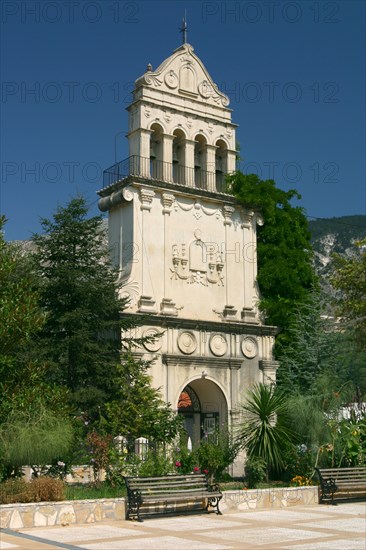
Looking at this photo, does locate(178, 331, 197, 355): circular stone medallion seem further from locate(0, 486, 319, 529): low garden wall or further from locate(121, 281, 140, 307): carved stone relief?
locate(0, 486, 319, 529): low garden wall

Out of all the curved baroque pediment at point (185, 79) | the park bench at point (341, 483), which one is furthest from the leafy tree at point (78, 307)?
A: the curved baroque pediment at point (185, 79)

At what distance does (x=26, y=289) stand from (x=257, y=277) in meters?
14.0

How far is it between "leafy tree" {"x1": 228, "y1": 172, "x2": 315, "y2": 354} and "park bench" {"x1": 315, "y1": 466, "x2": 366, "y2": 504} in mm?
12513

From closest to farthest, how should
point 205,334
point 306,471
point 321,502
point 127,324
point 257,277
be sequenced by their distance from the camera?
point 321,502
point 306,471
point 127,324
point 205,334
point 257,277

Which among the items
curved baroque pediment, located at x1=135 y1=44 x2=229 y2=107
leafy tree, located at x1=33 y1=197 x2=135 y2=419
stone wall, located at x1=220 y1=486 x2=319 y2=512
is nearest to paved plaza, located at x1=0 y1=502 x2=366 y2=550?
stone wall, located at x1=220 y1=486 x2=319 y2=512

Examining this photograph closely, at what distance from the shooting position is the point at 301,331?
1223 inches

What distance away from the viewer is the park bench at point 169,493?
50.9 ft

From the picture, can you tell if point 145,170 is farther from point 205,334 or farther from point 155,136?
point 205,334

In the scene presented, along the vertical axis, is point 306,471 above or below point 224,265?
below

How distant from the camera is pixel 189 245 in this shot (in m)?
30.3

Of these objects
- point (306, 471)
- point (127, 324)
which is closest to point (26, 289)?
point (127, 324)

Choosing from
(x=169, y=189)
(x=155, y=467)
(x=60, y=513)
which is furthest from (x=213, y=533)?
(x=169, y=189)

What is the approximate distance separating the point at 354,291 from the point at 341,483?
12.0 metres

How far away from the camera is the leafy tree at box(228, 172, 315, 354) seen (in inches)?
1254
